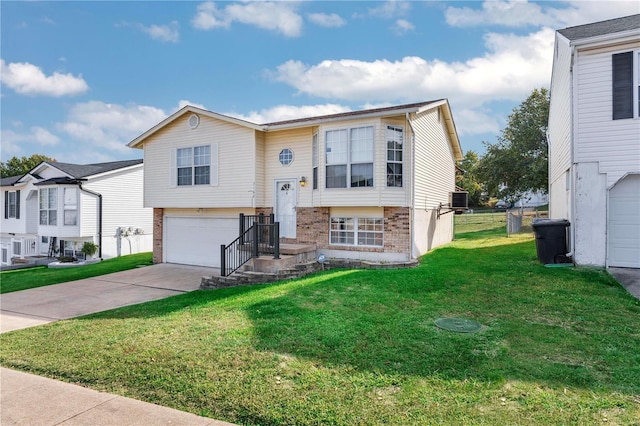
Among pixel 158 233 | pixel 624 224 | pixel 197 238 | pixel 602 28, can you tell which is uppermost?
pixel 602 28

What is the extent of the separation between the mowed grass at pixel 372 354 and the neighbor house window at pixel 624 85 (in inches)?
153

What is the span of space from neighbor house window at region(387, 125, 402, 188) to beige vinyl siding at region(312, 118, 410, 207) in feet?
0.44

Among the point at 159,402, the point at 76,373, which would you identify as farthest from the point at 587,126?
the point at 76,373

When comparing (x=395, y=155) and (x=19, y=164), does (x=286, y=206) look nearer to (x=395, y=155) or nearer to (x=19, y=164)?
(x=395, y=155)

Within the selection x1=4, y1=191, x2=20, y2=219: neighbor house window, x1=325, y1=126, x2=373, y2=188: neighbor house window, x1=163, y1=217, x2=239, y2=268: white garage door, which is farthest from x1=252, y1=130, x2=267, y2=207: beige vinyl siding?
x1=4, y1=191, x2=20, y2=219: neighbor house window

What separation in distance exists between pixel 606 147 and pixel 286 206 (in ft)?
31.4

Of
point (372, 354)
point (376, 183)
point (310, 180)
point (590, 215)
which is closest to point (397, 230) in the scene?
point (376, 183)

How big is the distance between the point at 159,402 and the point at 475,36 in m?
13.7

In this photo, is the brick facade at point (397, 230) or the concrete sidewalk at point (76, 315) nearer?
the concrete sidewalk at point (76, 315)

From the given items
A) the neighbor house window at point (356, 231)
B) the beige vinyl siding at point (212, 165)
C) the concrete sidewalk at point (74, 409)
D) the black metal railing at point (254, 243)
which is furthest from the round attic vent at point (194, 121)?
the concrete sidewalk at point (74, 409)

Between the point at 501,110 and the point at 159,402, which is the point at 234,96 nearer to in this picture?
the point at 159,402

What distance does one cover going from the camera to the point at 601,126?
29.6ft

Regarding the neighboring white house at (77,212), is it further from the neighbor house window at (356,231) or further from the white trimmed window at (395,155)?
the white trimmed window at (395,155)

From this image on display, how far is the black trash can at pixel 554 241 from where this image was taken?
9875mm
